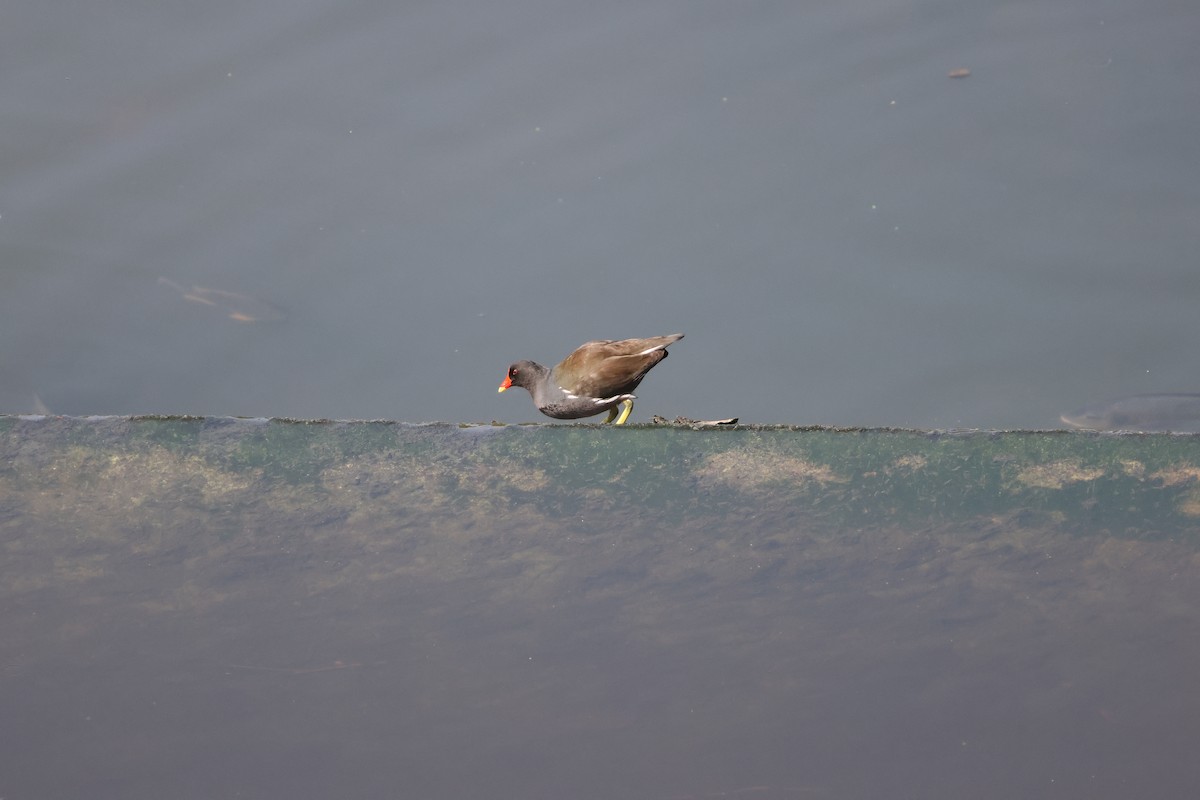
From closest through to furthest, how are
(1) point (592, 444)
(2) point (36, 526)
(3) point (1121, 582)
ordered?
1. (3) point (1121, 582)
2. (2) point (36, 526)
3. (1) point (592, 444)

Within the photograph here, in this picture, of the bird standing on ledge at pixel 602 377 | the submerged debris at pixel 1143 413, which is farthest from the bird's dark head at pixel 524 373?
the submerged debris at pixel 1143 413

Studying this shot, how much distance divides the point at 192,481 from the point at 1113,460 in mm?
2487

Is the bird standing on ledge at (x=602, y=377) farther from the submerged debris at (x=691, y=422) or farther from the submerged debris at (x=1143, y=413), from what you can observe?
the submerged debris at (x=1143, y=413)

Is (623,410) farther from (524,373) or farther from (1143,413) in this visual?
(1143,413)

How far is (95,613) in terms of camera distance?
3213mm

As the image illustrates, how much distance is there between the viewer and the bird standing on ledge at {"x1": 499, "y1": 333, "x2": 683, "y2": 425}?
423 centimetres

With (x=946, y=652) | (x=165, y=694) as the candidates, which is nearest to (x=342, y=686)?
(x=165, y=694)

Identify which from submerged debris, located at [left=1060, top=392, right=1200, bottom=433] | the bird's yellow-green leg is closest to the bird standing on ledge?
the bird's yellow-green leg

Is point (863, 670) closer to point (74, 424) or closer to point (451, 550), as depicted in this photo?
point (451, 550)

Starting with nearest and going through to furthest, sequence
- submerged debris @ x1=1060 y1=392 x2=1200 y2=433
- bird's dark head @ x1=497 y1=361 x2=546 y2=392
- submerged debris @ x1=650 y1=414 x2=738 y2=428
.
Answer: submerged debris @ x1=650 y1=414 x2=738 y2=428 → bird's dark head @ x1=497 y1=361 x2=546 y2=392 → submerged debris @ x1=1060 y1=392 x2=1200 y2=433

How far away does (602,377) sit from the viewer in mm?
4223


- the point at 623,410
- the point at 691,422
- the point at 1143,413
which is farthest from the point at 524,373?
the point at 1143,413

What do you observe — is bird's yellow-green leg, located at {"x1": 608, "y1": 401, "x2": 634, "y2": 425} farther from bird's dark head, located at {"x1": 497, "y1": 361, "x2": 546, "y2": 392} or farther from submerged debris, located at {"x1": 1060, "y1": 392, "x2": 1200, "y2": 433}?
submerged debris, located at {"x1": 1060, "y1": 392, "x2": 1200, "y2": 433}

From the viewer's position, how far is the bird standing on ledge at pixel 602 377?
423cm
